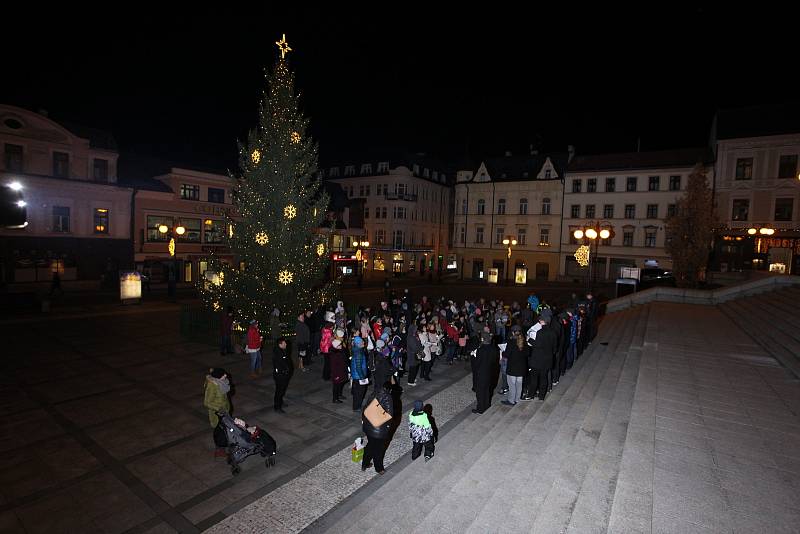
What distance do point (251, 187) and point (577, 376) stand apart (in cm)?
1385

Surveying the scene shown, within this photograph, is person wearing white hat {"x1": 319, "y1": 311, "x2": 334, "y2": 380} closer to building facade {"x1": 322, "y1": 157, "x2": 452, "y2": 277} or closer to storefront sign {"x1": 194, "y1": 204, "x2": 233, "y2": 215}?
storefront sign {"x1": 194, "y1": 204, "x2": 233, "y2": 215}

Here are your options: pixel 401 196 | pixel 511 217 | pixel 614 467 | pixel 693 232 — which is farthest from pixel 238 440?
pixel 401 196

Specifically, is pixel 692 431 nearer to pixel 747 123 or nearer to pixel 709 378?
pixel 709 378

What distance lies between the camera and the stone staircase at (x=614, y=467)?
529cm

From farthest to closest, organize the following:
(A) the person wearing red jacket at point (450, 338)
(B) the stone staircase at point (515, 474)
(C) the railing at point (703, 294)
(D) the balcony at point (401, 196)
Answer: (D) the balcony at point (401, 196), (C) the railing at point (703, 294), (A) the person wearing red jacket at point (450, 338), (B) the stone staircase at point (515, 474)

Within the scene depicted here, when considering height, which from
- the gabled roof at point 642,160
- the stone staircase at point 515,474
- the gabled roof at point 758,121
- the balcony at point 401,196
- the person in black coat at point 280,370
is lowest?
the stone staircase at point 515,474

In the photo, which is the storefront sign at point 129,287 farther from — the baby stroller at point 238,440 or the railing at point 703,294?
the railing at point 703,294

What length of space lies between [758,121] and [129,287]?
51310 mm

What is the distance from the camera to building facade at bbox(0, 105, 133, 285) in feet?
86.6

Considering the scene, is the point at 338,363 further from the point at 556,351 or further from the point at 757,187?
the point at 757,187

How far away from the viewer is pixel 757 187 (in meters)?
34.0

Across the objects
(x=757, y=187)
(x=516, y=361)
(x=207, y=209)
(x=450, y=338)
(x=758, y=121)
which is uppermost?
(x=758, y=121)

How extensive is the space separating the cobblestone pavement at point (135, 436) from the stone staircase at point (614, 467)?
1.70m

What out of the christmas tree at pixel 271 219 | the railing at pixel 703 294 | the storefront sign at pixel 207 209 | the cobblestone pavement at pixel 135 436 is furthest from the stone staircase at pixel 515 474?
the storefront sign at pixel 207 209
